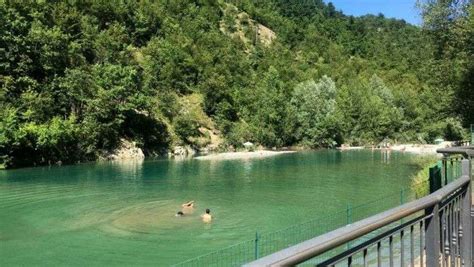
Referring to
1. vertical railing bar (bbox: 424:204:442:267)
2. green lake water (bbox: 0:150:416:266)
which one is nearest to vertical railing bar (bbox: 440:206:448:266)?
vertical railing bar (bbox: 424:204:442:267)

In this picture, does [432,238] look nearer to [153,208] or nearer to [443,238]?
[443,238]

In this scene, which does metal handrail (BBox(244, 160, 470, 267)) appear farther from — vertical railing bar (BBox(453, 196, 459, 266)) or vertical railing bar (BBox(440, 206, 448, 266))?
vertical railing bar (BBox(453, 196, 459, 266))

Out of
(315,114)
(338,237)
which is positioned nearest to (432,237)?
(338,237)

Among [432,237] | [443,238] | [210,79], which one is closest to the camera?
[432,237]

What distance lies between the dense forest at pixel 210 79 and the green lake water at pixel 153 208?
10261mm

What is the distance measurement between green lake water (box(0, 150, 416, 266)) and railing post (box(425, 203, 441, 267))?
1213cm

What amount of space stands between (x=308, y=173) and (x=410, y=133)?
2477 inches

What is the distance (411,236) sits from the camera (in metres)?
3.48

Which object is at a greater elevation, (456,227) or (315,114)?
(315,114)

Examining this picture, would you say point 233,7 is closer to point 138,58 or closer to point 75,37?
point 138,58

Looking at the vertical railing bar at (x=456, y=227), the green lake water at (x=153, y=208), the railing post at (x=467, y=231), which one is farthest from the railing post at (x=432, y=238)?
the green lake water at (x=153, y=208)

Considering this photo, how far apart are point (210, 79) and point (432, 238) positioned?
3279 inches

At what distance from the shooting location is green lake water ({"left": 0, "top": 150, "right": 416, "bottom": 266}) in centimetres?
1655

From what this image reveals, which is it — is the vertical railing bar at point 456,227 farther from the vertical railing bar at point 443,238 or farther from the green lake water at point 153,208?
the green lake water at point 153,208
